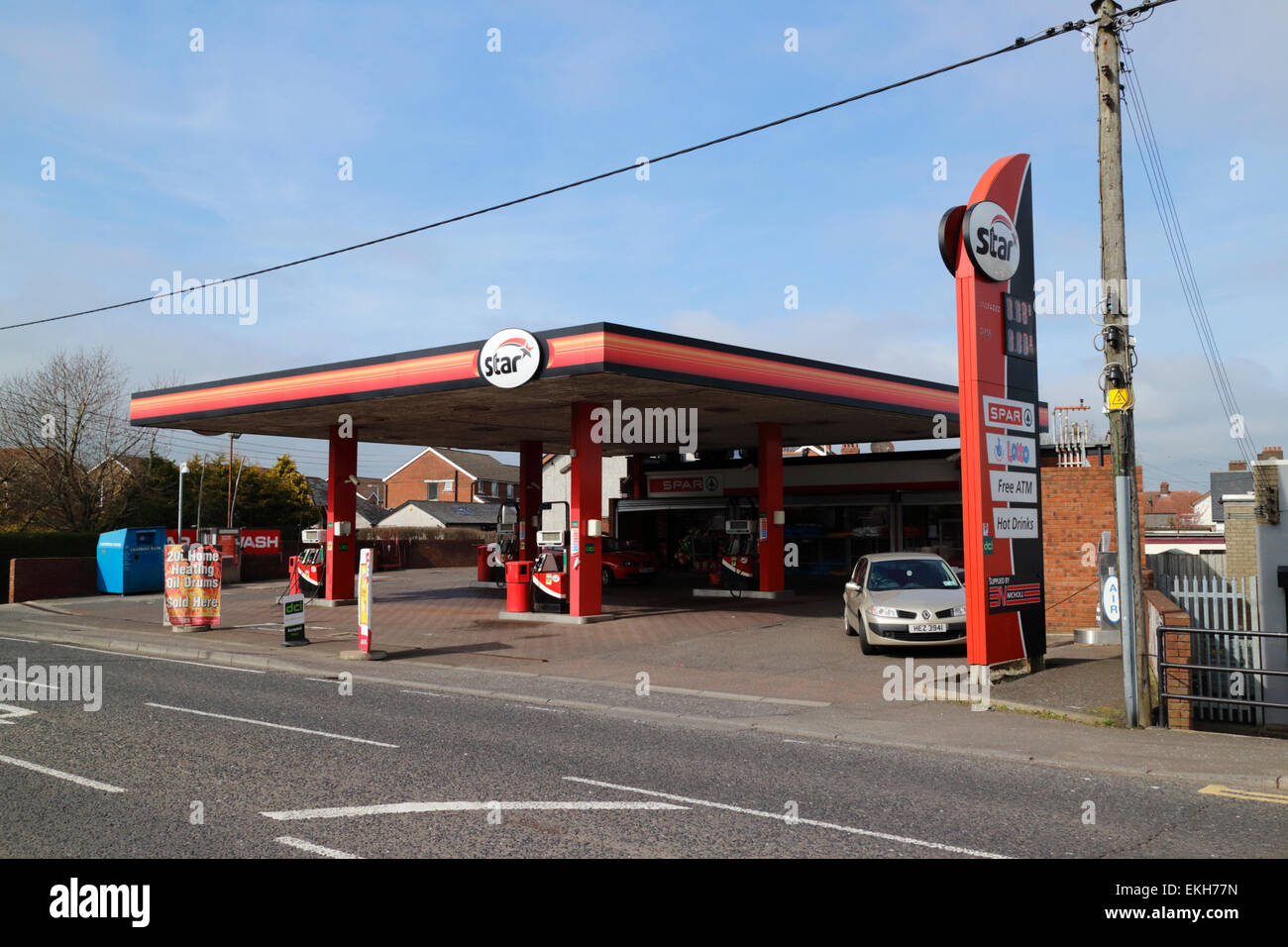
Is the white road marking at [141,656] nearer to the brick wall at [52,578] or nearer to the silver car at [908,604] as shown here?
the silver car at [908,604]

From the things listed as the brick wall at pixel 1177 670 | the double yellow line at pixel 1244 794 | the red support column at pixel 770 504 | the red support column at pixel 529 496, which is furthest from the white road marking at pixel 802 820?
the red support column at pixel 529 496

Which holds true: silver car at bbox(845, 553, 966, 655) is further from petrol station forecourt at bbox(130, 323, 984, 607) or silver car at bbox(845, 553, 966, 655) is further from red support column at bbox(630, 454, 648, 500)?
red support column at bbox(630, 454, 648, 500)

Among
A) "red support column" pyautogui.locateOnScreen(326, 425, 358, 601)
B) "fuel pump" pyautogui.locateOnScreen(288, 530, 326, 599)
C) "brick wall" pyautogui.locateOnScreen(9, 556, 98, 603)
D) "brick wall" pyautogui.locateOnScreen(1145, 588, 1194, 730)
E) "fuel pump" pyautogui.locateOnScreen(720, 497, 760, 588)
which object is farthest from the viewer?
"brick wall" pyautogui.locateOnScreen(9, 556, 98, 603)

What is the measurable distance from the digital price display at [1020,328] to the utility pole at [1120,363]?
233cm

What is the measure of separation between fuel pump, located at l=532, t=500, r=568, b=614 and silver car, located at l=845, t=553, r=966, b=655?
724 centimetres

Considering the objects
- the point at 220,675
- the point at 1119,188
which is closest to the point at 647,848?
the point at 1119,188

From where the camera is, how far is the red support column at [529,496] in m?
29.1

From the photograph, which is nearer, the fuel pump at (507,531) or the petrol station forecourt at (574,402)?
the petrol station forecourt at (574,402)

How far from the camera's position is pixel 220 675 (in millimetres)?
13547

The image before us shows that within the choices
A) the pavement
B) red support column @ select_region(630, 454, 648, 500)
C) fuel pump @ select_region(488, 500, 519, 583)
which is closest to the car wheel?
the pavement

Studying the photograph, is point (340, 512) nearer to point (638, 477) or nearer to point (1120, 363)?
point (638, 477)

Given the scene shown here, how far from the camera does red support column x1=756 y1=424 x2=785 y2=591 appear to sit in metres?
25.5

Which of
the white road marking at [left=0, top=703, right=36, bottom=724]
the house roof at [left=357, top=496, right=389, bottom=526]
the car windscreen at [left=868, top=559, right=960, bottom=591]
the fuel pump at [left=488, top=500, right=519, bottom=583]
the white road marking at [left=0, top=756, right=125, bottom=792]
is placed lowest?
the white road marking at [left=0, top=703, right=36, bottom=724]
